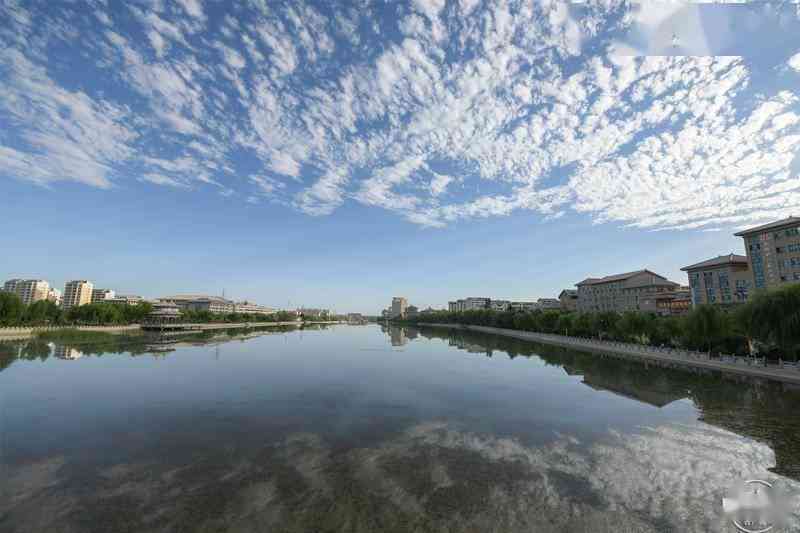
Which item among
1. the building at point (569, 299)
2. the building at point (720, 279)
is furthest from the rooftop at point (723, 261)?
the building at point (569, 299)

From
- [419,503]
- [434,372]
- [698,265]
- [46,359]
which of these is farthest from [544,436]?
[698,265]

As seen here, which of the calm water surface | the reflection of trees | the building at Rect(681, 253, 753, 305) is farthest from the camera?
the building at Rect(681, 253, 753, 305)

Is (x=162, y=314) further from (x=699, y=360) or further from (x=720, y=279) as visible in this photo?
(x=720, y=279)

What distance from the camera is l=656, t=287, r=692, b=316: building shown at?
93.8 metres

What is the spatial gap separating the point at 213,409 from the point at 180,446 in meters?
6.69

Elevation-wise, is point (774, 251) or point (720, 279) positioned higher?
point (774, 251)

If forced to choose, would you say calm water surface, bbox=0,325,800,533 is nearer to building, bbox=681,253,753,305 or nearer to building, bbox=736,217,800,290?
building, bbox=736,217,800,290

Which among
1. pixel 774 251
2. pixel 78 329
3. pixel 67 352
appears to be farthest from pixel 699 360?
pixel 78 329

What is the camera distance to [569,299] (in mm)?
153000

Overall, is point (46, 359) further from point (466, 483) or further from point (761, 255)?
point (761, 255)

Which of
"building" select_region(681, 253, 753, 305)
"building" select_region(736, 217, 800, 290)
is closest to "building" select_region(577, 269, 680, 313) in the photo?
"building" select_region(681, 253, 753, 305)

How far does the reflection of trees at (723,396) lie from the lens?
16953mm

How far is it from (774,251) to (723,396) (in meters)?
62.5

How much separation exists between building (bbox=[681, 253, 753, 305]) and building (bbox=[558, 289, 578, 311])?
53992mm
